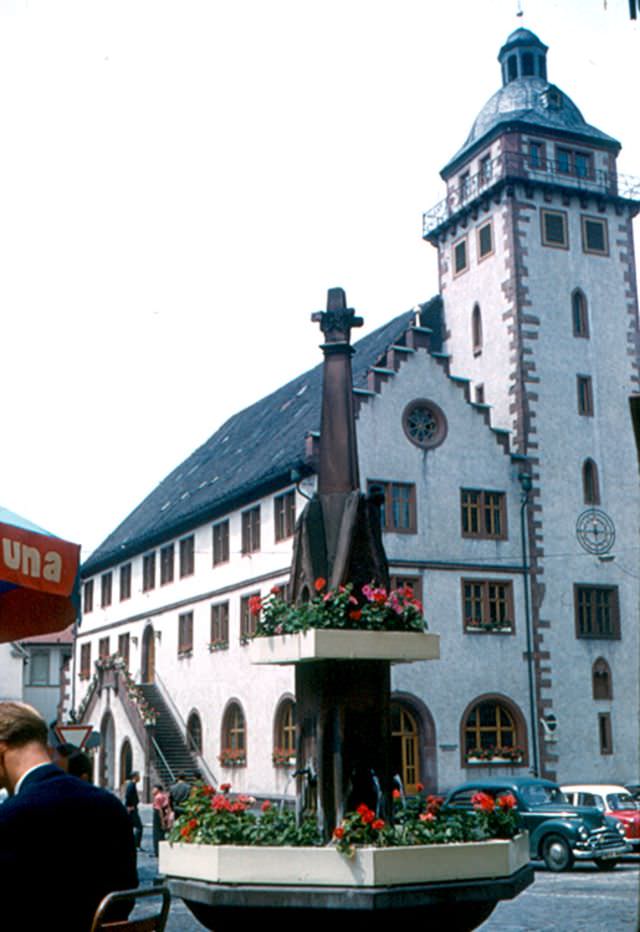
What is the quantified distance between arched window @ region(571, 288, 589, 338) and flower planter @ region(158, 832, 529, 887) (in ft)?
104

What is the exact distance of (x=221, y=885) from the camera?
1043cm

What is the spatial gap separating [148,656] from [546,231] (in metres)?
23.6

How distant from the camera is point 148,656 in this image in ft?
161

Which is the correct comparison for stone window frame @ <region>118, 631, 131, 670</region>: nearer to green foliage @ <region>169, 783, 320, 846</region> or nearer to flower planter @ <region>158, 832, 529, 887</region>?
green foliage @ <region>169, 783, 320, 846</region>

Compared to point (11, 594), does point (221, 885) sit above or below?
below

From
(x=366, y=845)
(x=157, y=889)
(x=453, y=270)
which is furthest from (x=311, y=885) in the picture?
(x=453, y=270)

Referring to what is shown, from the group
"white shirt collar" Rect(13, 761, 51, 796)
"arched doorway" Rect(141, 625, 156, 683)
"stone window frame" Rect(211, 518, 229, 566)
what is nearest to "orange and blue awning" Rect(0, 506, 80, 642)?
"white shirt collar" Rect(13, 761, 51, 796)

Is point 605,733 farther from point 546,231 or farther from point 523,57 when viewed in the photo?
point 523,57

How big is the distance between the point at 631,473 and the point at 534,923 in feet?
90.2

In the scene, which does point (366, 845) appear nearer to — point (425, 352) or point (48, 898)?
point (48, 898)

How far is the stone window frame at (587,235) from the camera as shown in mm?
41469

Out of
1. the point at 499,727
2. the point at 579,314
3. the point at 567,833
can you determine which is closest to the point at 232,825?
the point at 567,833

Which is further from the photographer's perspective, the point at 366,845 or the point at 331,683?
the point at 331,683

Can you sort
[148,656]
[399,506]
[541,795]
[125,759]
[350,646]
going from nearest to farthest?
[350,646]
[541,795]
[399,506]
[125,759]
[148,656]
